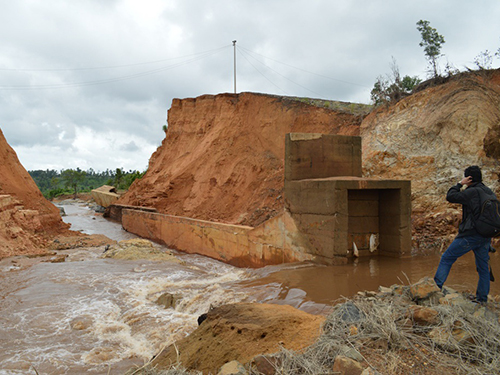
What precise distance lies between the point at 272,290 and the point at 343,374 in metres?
3.31

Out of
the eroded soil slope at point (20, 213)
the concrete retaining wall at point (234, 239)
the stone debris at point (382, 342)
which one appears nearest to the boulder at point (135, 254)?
the concrete retaining wall at point (234, 239)

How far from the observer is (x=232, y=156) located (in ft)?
58.4

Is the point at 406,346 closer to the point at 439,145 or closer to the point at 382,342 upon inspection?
the point at 382,342

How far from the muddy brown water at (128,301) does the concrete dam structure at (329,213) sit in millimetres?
464

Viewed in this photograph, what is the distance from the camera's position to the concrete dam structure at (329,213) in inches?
259

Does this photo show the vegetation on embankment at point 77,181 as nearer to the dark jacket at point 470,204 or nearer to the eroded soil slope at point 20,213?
the eroded soil slope at point 20,213

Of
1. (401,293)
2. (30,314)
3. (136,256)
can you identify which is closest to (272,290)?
(401,293)

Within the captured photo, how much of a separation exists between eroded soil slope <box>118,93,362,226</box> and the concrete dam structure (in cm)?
495

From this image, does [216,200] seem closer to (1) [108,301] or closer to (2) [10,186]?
(2) [10,186]

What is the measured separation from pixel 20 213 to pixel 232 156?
9.47 meters

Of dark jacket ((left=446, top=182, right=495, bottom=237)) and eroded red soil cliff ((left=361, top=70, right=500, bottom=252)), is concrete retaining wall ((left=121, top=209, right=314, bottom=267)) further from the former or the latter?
dark jacket ((left=446, top=182, right=495, bottom=237))

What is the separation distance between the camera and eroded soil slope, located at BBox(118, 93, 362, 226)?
49.7 feet

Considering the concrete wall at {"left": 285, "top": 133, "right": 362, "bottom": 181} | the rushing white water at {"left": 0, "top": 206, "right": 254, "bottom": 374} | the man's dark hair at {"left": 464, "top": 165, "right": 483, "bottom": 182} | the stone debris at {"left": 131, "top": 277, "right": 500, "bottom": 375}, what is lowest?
the rushing white water at {"left": 0, "top": 206, "right": 254, "bottom": 374}

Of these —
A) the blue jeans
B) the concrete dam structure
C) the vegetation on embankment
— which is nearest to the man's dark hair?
the blue jeans
